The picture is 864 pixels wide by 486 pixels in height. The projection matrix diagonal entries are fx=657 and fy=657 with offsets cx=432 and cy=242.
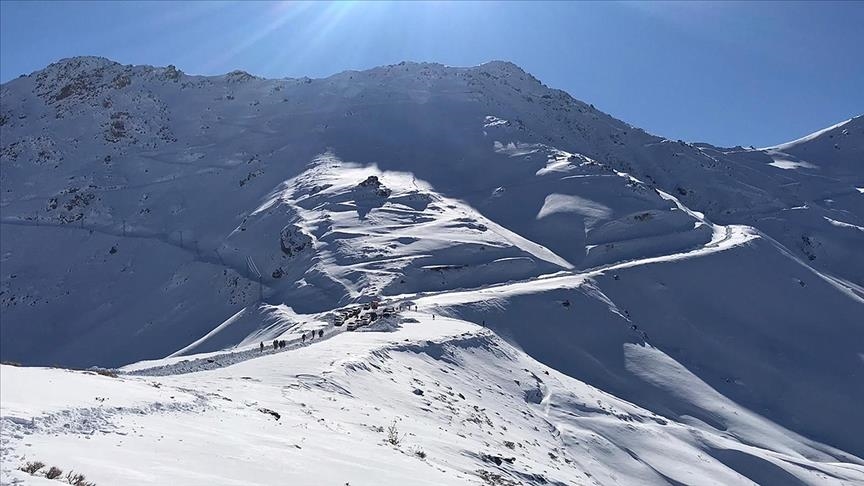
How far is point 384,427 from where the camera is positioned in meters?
18.1

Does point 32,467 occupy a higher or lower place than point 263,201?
lower

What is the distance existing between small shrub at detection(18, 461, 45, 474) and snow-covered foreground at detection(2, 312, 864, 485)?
0.47 ft

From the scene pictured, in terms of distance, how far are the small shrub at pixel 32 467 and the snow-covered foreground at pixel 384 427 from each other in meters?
0.14

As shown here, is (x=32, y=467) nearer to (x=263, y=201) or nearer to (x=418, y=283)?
(x=418, y=283)

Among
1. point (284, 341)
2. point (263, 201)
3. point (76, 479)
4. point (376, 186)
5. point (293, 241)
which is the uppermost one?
point (376, 186)

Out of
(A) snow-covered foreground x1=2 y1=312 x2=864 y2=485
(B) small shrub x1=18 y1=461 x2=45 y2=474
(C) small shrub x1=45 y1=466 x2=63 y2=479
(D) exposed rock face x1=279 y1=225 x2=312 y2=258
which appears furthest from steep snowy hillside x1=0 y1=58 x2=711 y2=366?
(C) small shrub x1=45 y1=466 x2=63 y2=479

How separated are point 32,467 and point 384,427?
10.1 metres

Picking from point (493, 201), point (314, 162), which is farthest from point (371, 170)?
point (493, 201)

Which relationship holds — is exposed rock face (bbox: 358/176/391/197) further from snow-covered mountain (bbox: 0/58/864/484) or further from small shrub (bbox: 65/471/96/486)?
small shrub (bbox: 65/471/96/486)

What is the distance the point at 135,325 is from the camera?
58812 millimetres

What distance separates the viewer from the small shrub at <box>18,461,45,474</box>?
29.6ft

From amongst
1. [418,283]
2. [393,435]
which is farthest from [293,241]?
[393,435]

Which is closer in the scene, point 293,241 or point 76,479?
point 76,479

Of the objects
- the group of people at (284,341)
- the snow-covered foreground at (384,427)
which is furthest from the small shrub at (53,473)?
the group of people at (284,341)
